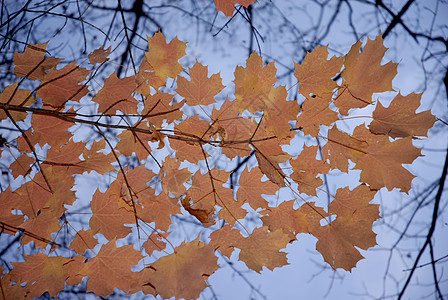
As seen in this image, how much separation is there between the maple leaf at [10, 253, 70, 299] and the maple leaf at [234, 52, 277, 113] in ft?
2.50

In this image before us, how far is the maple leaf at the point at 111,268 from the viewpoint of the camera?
112 centimetres

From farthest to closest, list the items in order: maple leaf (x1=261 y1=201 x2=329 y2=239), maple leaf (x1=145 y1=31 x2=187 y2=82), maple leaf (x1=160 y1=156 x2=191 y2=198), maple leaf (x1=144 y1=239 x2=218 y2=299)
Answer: maple leaf (x1=261 y1=201 x2=329 y2=239), maple leaf (x1=145 y1=31 x2=187 y2=82), maple leaf (x1=160 y1=156 x2=191 y2=198), maple leaf (x1=144 y1=239 x2=218 y2=299)

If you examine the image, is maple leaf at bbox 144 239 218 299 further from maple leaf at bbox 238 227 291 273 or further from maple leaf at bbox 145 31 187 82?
maple leaf at bbox 145 31 187 82

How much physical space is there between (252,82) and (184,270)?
1.89 feet

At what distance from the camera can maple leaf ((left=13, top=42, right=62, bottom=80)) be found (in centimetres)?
121

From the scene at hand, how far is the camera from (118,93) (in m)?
1.30

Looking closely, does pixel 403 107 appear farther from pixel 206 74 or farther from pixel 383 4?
pixel 383 4

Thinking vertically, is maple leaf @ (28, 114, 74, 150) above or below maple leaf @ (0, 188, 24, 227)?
above

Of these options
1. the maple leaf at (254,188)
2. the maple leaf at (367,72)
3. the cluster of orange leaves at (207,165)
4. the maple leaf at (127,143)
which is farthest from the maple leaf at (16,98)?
the maple leaf at (367,72)

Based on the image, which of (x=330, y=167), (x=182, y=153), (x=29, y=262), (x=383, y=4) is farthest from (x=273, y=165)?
(x=383, y=4)

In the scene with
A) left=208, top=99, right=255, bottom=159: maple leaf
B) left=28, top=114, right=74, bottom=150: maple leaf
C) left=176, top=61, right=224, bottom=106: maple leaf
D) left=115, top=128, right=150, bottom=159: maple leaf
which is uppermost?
left=176, top=61, right=224, bottom=106: maple leaf

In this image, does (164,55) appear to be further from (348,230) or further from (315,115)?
(348,230)

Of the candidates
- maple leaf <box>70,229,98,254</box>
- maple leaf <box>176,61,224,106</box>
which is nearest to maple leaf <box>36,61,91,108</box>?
maple leaf <box>176,61,224,106</box>

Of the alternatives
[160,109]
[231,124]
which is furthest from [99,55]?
[231,124]
